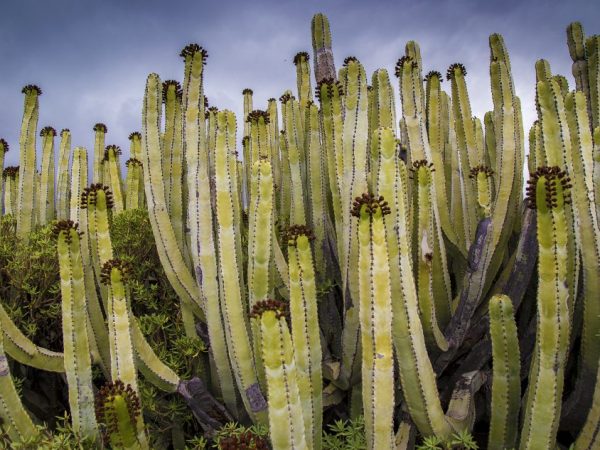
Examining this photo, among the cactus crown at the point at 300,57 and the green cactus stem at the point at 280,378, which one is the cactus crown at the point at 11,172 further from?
the green cactus stem at the point at 280,378

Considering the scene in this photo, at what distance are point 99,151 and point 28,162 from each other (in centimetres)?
131

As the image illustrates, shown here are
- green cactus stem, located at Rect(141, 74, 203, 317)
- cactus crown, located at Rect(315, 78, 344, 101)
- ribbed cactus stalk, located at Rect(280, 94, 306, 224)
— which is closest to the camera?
cactus crown, located at Rect(315, 78, 344, 101)

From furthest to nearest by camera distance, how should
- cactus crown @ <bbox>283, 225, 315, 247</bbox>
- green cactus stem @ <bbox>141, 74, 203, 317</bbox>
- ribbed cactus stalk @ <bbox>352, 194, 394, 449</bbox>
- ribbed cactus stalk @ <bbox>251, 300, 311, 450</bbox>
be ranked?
1. green cactus stem @ <bbox>141, 74, 203, 317</bbox>
2. cactus crown @ <bbox>283, 225, 315, 247</bbox>
3. ribbed cactus stalk @ <bbox>352, 194, 394, 449</bbox>
4. ribbed cactus stalk @ <bbox>251, 300, 311, 450</bbox>

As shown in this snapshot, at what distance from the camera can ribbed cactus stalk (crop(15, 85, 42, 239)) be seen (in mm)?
5539

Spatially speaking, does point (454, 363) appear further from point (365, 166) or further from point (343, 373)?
point (365, 166)

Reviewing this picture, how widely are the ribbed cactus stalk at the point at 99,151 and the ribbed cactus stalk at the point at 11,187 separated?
3.64 feet

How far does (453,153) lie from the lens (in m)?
4.33

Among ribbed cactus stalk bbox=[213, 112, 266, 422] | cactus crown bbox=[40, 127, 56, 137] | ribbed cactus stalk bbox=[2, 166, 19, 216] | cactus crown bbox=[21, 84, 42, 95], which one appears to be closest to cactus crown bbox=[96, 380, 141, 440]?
ribbed cactus stalk bbox=[213, 112, 266, 422]

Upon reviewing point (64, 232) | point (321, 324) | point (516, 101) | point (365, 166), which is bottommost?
point (321, 324)

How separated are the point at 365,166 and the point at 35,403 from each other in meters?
3.03

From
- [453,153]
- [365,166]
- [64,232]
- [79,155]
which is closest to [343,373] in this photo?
[365,166]

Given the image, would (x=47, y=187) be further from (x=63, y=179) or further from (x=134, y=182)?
(x=134, y=182)

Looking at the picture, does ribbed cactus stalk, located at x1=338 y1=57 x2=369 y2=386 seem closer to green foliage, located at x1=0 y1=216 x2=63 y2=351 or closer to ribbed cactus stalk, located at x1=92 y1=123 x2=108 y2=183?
green foliage, located at x1=0 y1=216 x2=63 y2=351

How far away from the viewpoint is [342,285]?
363 cm
